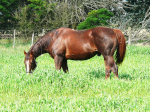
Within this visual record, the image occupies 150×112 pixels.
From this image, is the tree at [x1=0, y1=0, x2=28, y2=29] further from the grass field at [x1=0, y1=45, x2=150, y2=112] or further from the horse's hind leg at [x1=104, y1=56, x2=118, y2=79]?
A: the horse's hind leg at [x1=104, y1=56, x2=118, y2=79]

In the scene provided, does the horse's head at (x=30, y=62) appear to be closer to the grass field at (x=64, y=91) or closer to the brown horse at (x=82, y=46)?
the brown horse at (x=82, y=46)

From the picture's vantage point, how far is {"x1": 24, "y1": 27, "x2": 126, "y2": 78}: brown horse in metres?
6.15

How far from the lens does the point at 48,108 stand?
3.75 meters

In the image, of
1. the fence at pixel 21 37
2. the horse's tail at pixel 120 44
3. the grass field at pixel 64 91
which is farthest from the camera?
the fence at pixel 21 37

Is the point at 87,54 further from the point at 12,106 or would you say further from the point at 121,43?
the point at 12,106

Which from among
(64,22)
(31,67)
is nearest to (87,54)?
(31,67)

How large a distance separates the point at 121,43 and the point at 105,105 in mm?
2878

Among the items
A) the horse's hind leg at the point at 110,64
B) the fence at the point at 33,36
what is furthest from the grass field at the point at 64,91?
the fence at the point at 33,36

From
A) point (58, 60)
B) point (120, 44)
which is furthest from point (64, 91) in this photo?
point (120, 44)

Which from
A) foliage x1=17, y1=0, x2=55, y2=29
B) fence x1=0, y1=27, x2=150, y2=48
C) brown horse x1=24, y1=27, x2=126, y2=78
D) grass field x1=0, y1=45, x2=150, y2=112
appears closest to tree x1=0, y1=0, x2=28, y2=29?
fence x1=0, y1=27, x2=150, y2=48

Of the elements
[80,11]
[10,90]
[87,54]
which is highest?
[80,11]

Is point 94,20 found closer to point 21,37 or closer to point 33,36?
point 33,36

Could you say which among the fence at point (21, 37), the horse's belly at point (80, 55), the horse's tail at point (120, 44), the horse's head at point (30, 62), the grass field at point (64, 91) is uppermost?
the horse's tail at point (120, 44)

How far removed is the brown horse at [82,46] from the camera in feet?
20.2
